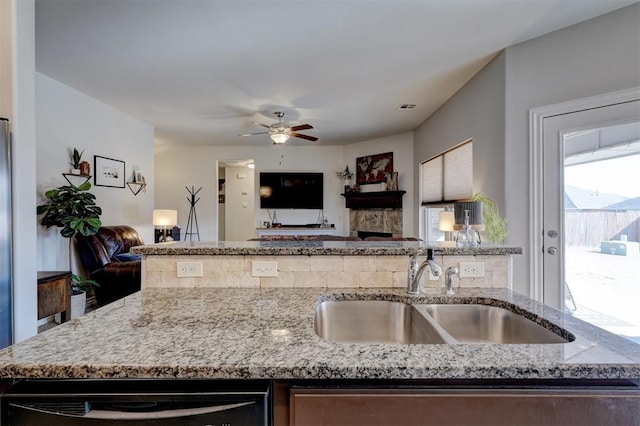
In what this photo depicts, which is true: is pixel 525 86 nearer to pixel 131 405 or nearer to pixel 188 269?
pixel 188 269

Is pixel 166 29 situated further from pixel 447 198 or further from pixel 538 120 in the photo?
pixel 447 198

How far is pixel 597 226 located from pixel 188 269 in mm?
2853

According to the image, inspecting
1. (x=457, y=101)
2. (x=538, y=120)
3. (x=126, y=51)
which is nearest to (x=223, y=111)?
(x=126, y=51)

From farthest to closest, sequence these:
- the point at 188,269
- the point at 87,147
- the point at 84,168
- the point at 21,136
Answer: the point at 87,147 → the point at 84,168 → the point at 21,136 → the point at 188,269

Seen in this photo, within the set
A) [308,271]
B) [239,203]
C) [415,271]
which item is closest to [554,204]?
[415,271]

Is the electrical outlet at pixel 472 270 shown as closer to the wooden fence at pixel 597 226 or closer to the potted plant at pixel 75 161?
the wooden fence at pixel 597 226

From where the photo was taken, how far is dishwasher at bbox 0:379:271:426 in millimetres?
675

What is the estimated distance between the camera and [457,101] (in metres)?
3.73

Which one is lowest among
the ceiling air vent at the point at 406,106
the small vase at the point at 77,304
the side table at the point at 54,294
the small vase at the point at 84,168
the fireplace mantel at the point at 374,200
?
the small vase at the point at 77,304

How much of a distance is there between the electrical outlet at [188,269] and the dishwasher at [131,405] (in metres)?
0.68

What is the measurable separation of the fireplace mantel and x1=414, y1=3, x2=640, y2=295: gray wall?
237cm

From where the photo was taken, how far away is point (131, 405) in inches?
27.0

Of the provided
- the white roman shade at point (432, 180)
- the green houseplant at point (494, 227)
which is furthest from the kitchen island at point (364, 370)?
the white roman shade at point (432, 180)

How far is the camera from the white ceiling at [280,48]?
7.19ft
